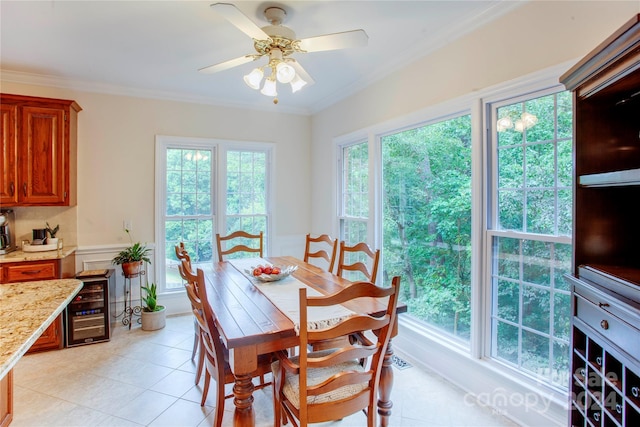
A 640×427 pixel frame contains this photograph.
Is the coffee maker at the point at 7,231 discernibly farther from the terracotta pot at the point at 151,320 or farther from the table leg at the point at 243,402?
the table leg at the point at 243,402

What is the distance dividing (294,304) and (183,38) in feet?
7.35

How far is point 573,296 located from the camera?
1.49 meters

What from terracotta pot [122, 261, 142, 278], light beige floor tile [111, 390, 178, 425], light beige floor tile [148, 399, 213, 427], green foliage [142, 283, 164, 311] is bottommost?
light beige floor tile [148, 399, 213, 427]

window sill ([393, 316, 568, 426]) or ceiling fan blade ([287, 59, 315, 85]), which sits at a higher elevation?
ceiling fan blade ([287, 59, 315, 85])

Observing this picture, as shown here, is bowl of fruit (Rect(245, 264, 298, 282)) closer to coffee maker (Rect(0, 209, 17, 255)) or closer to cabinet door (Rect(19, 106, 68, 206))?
cabinet door (Rect(19, 106, 68, 206))

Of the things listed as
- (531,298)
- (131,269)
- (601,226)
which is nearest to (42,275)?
(131,269)

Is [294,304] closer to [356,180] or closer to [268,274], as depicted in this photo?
[268,274]

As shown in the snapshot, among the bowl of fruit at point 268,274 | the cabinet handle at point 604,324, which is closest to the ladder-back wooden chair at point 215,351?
the bowl of fruit at point 268,274

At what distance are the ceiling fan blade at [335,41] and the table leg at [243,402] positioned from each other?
188cm

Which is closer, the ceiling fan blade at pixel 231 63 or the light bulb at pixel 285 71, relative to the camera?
the light bulb at pixel 285 71

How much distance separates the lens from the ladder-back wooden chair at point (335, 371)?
1415 millimetres

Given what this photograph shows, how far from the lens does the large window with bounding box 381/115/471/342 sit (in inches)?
102

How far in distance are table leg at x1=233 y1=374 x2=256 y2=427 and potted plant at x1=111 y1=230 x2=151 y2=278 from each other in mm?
2558

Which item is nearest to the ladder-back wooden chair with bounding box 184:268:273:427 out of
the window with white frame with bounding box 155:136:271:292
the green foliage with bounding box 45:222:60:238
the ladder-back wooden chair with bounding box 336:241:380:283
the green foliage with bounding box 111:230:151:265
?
the ladder-back wooden chair with bounding box 336:241:380:283
